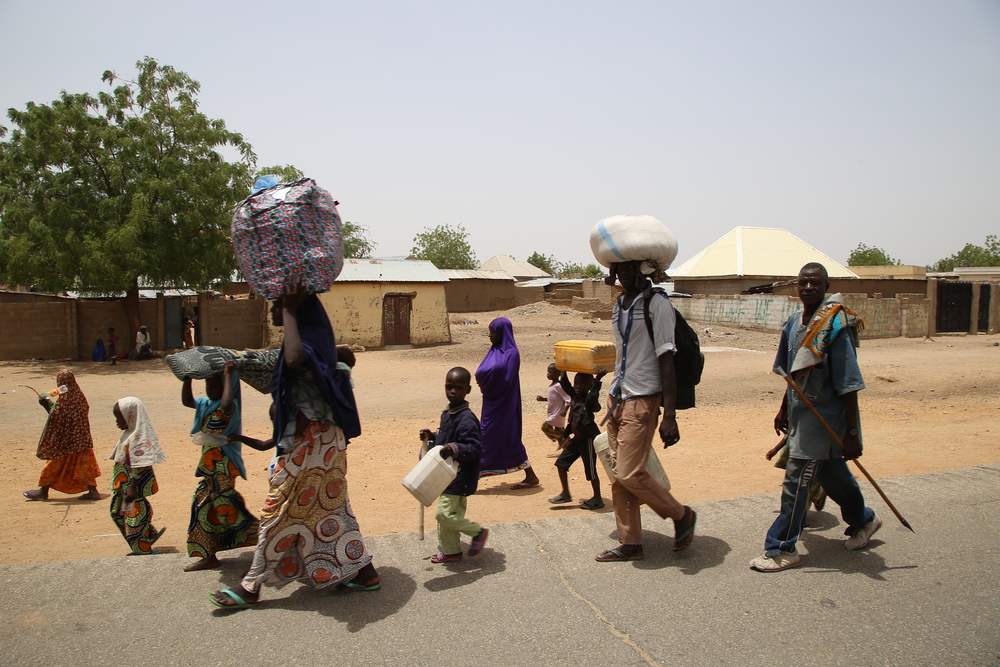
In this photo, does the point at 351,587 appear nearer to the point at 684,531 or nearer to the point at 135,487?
the point at 684,531

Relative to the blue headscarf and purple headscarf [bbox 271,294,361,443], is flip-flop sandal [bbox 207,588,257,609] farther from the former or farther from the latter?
the blue headscarf

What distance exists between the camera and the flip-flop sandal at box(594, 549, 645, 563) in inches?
147

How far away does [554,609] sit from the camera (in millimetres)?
3180

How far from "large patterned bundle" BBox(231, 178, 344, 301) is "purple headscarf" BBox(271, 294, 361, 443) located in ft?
0.46

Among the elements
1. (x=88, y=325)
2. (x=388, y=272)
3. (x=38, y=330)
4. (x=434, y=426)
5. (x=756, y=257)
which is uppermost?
(x=756, y=257)

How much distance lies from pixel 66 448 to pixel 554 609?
18.4ft

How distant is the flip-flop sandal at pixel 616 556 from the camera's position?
12.2ft

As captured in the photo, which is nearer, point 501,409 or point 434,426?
point 501,409

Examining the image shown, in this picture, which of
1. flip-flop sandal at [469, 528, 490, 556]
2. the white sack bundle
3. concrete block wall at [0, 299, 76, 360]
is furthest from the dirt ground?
the white sack bundle

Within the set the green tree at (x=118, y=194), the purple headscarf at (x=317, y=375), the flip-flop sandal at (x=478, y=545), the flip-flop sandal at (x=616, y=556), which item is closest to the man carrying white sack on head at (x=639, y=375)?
the flip-flop sandal at (x=616, y=556)

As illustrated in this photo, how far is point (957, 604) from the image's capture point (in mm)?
3168

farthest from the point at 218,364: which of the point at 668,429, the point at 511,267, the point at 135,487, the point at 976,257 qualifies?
the point at 976,257

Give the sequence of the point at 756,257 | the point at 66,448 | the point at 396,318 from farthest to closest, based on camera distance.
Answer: the point at 756,257 < the point at 396,318 < the point at 66,448

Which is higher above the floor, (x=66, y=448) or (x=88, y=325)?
(x=88, y=325)
